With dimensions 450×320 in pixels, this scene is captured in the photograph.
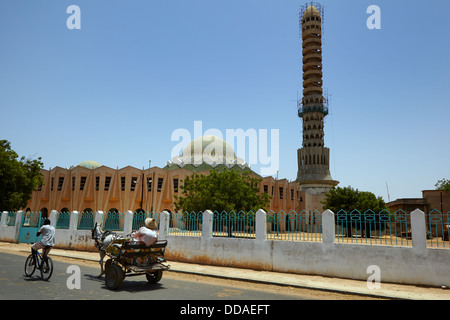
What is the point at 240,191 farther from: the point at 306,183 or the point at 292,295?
the point at 306,183

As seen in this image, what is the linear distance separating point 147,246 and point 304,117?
193ft

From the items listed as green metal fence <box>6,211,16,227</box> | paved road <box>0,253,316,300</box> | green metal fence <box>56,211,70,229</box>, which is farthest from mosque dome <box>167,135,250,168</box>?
paved road <box>0,253,316,300</box>

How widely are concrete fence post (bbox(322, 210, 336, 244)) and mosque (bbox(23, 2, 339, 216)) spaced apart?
95.9ft

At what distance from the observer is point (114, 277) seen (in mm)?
7957

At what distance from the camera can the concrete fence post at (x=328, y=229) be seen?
10711mm

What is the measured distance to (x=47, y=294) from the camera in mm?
7137

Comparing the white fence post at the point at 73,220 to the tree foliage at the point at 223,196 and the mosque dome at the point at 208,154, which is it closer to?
the tree foliage at the point at 223,196

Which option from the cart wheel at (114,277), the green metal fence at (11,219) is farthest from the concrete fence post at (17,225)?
the cart wheel at (114,277)

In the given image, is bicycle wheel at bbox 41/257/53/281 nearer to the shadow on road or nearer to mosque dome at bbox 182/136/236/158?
the shadow on road

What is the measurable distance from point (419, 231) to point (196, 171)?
4723 cm

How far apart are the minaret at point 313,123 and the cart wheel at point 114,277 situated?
5520 cm

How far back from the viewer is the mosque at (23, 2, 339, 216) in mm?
45969

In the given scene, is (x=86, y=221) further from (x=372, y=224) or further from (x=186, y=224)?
(x=372, y=224)
